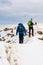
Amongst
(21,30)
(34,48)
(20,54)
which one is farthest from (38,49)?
(21,30)

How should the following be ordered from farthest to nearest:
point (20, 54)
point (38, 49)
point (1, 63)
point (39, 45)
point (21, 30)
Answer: point (21, 30)
point (39, 45)
point (38, 49)
point (20, 54)
point (1, 63)

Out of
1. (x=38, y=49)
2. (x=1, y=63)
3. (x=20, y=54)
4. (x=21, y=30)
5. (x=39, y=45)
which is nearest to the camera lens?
(x=1, y=63)

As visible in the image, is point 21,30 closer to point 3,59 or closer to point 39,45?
point 39,45

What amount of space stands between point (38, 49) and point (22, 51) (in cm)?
107

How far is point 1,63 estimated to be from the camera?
13445 mm

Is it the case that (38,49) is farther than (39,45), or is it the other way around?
(39,45)

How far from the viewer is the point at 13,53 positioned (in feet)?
49.3

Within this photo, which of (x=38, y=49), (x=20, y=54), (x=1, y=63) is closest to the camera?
(x=1, y=63)

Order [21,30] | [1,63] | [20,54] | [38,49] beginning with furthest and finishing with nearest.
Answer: [21,30], [38,49], [20,54], [1,63]

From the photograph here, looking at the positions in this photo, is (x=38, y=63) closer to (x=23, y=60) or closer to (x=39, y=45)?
(x=23, y=60)

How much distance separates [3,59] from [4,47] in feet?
6.20

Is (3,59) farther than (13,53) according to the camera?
No

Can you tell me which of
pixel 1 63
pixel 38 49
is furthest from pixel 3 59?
pixel 38 49

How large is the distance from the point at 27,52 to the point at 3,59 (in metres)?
1.96
